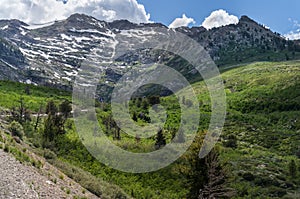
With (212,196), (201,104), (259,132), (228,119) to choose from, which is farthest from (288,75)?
(212,196)

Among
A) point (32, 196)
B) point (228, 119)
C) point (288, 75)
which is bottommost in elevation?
point (32, 196)

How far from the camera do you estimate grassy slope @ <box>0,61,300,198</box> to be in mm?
32500

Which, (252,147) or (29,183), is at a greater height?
(252,147)

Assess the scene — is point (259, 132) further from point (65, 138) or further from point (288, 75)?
point (288, 75)

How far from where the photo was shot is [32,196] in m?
15.9

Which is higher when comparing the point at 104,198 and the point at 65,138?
the point at 65,138

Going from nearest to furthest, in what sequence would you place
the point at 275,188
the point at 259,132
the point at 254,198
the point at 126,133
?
the point at 254,198 < the point at 275,188 < the point at 126,133 < the point at 259,132

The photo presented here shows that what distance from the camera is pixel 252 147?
58.9m

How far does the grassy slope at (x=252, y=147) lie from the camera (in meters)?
32.5

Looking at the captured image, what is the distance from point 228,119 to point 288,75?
186 ft

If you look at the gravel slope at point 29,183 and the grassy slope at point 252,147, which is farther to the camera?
the grassy slope at point 252,147

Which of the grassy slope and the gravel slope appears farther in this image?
the grassy slope

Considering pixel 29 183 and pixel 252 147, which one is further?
pixel 252 147

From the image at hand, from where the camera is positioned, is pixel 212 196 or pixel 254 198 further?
pixel 254 198
